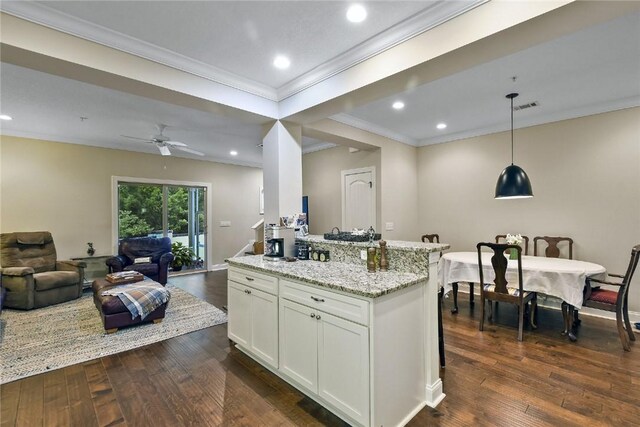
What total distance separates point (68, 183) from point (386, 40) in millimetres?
5928

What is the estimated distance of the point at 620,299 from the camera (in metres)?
3.06

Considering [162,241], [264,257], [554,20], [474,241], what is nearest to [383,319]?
[264,257]

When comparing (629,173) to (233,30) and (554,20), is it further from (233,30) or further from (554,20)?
(233,30)

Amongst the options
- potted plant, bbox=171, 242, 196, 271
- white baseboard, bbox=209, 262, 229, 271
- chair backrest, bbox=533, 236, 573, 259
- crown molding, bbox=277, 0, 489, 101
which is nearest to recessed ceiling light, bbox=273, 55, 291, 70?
crown molding, bbox=277, 0, 489, 101

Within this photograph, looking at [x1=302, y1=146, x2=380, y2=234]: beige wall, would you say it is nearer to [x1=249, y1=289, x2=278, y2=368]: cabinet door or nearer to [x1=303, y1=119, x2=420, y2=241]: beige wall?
[x1=303, y1=119, x2=420, y2=241]: beige wall

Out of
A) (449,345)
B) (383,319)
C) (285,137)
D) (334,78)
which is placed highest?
(334,78)

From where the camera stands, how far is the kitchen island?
179 centimetres

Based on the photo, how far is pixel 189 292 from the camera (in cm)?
523

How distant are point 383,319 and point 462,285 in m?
4.16

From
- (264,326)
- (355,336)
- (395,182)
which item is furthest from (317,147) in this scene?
(355,336)

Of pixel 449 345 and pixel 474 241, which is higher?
pixel 474 241

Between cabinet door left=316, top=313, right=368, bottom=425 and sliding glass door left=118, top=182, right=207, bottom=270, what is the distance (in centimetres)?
569

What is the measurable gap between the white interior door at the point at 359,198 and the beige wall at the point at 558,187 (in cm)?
133

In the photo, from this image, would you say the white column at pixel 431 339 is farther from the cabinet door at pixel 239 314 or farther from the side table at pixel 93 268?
the side table at pixel 93 268
